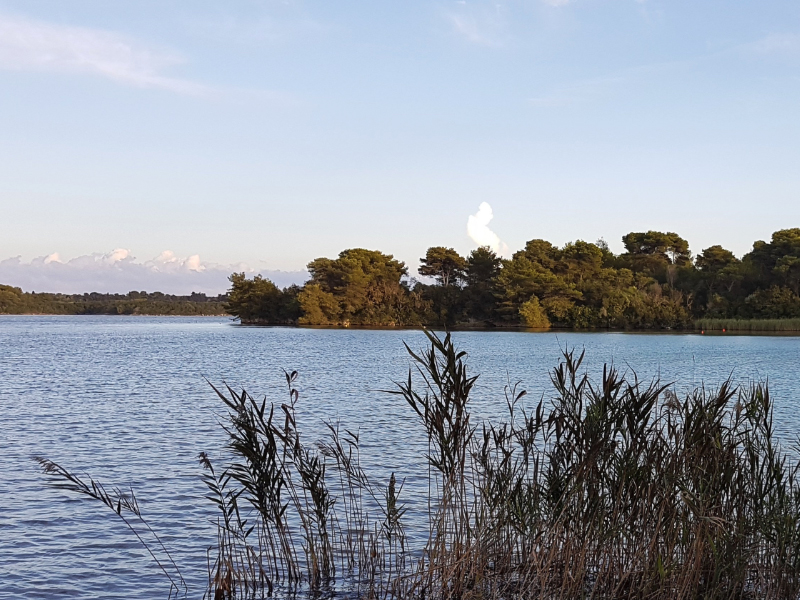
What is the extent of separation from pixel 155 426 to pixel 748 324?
69290 mm

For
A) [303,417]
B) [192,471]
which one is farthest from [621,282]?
[192,471]

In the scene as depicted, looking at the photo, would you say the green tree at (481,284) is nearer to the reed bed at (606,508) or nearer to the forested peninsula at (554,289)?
the forested peninsula at (554,289)

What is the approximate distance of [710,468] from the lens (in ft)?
21.8

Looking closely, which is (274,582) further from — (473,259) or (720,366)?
(473,259)

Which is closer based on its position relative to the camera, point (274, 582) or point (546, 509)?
point (546, 509)

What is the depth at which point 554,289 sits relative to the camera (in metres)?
89.3

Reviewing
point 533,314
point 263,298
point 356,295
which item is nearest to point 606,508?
point 533,314

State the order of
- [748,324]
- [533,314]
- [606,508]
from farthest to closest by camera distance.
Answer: [533,314] → [748,324] → [606,508]

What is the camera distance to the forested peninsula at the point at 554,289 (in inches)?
3290

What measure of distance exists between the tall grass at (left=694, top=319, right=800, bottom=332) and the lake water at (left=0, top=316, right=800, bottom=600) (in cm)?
2661

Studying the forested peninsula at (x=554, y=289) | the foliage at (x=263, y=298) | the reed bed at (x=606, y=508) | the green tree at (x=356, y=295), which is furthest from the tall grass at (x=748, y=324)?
the reed bed at (x=606, y=508)

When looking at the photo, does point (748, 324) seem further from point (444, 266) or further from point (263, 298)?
point (263, 298)

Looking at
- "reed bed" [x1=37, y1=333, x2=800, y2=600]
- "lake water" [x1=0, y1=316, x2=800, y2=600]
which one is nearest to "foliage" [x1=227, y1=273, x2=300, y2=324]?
"lake water" [x1=0, y1=316, x2=800, y2=600]

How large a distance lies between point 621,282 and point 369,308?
1229 inches
